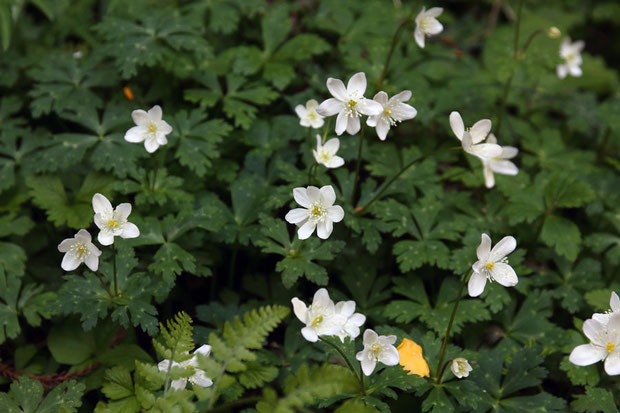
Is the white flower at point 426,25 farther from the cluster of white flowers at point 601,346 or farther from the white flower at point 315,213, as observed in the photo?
the cluster of white flowers at point 601,346

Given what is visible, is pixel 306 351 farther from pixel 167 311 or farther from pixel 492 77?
pixel 492 77

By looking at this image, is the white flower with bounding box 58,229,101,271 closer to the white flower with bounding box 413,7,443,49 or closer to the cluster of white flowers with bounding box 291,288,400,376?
the cluster of white flowers with bounding box 291,288,400,376

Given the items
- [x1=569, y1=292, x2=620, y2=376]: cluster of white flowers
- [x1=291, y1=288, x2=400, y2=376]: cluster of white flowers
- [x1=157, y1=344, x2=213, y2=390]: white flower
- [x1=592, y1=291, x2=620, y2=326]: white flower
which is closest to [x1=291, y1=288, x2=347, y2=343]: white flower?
[x1=291, y1=288, x2=400, y2=376]: cluster of white flowers

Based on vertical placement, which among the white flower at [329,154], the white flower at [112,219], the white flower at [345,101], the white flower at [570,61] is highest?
the white flower at [345,101]

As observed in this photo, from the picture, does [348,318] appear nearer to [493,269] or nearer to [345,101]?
[493,269]

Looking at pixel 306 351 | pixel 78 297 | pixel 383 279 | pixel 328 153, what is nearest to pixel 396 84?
pixel 328 153

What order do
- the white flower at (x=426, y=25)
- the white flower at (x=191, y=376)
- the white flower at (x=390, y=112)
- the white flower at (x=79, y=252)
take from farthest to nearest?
the white flower at (x=426, y=25), the white flower at (x=390, y=112), the white flower at (x=79, y=252), the white flower at (x=191, y=376)

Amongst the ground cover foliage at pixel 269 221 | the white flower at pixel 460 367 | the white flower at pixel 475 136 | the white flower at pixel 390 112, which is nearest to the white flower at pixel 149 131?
the ground cover foliage at pixel 269 221
